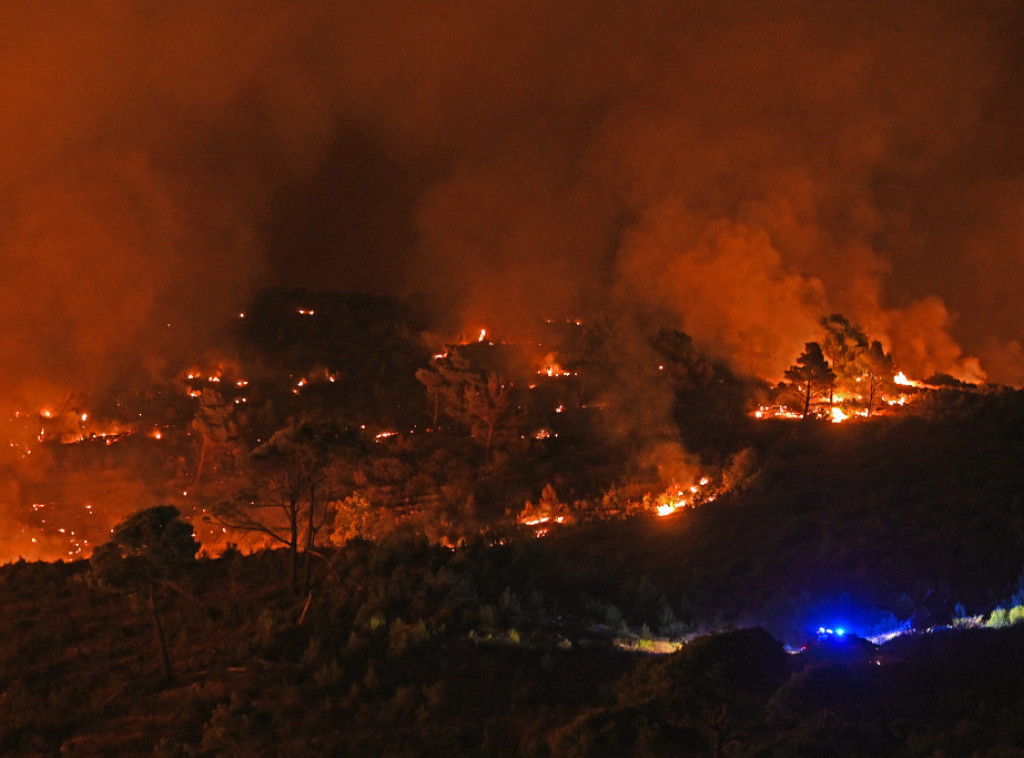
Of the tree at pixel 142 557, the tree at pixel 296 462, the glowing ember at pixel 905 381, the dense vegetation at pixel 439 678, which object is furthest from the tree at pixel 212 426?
the glowing ember at pixel 905 381

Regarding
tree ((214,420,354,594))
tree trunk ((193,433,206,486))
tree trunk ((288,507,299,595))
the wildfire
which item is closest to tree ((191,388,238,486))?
tree trunk ((193,433,206,486))

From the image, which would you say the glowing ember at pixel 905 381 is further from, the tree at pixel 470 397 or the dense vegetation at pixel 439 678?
the dense vegetation at pixel 439 678

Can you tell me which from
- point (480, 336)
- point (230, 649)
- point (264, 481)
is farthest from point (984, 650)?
point (480, 336)

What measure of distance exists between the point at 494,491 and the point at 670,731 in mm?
20720

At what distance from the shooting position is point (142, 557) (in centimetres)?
1155

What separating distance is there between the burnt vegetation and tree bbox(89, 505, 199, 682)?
0.13 feet

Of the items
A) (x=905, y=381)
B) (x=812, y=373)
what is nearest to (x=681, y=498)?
(x=812, y=373)

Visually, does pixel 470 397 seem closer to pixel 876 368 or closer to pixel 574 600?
pixel 876 368

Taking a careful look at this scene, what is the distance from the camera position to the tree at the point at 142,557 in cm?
1146

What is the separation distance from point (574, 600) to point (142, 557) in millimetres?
6785

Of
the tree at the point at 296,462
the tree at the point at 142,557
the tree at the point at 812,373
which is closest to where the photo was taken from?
the tree at the point at 142,557

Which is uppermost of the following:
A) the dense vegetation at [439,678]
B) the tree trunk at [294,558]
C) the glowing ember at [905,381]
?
the glowing ember at [905,381]

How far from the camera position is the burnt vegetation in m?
9.20

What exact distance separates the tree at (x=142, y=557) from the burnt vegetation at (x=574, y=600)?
0.13 feet
